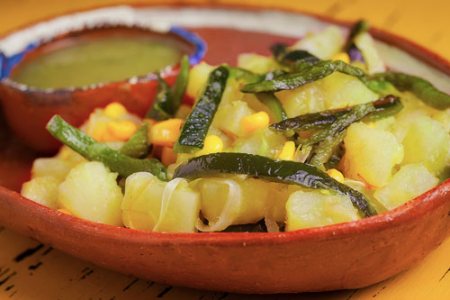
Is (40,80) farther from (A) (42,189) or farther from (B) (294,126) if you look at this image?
(B) (294,126)

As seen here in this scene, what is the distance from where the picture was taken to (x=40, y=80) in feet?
9.70

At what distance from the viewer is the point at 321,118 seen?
2.06m

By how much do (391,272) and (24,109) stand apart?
1.52m

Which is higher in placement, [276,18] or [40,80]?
[276,18]

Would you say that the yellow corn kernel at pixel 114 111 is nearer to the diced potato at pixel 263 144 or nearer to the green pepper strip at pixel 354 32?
the diced potato at pixel 263 144

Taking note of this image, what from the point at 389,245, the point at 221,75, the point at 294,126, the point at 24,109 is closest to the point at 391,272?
the point at 389,245

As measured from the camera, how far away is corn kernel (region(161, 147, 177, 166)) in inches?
88.4

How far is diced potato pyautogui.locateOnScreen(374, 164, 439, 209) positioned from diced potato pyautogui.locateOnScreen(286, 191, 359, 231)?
143 millimetres

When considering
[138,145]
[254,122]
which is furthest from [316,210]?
[138,145]

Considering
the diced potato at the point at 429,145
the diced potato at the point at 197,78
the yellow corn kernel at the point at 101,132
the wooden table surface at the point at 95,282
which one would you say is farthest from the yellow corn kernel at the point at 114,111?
the diced potato at the point at 429,145

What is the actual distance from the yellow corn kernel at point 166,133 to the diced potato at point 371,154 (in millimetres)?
532

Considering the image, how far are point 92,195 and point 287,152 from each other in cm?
56

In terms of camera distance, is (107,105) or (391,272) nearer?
(391,272)

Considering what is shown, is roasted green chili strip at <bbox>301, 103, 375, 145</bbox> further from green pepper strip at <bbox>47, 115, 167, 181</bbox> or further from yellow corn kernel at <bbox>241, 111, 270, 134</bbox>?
green pepper strip at <bbox>47, 115, 167, 181</bbox>
